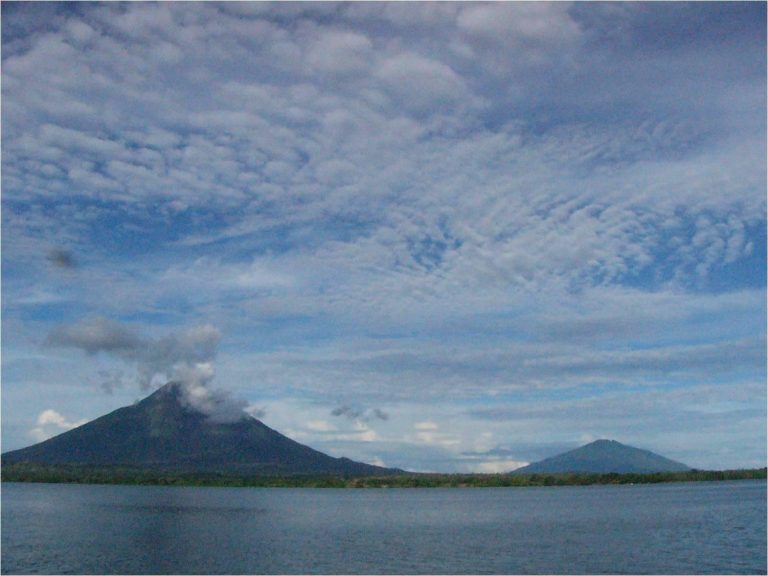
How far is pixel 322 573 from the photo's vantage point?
158 ft

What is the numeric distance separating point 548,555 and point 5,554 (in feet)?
133

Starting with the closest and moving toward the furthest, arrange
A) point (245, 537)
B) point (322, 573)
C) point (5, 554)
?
point (322, 573)
point (5, 554)
point (245, 537)

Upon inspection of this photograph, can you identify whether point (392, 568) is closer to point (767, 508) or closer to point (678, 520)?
point (678, 520)

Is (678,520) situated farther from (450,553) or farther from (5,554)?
(5,554)

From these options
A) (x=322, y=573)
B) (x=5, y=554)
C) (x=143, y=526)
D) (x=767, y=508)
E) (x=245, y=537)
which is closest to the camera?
(x=322, y=573)

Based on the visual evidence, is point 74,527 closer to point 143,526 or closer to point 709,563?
point 143,526

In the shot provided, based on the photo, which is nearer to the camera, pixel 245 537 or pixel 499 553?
pixel 499 553

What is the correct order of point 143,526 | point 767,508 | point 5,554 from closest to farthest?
point 5,554 < point 143,526 < point 767,508

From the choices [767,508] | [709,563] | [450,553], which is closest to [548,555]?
[450,553]

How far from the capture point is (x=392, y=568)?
4984 cm

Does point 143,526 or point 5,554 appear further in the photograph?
point 143,526

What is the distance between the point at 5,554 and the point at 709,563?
1996 inches

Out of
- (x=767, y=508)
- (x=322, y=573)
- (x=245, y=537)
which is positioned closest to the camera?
(x=322, y=573)

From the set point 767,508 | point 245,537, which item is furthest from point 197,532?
point 767,508
